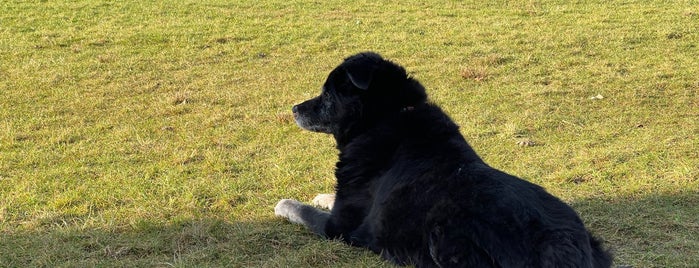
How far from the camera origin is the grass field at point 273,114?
640 cm

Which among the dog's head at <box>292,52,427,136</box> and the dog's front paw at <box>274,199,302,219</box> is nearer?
the dog's head at <box>292,52,427,136</box>

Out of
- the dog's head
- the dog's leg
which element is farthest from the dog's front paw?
the dog's head

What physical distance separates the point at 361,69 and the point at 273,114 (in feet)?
19.9

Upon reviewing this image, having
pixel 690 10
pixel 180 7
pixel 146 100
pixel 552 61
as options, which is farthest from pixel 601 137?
pixel 180 7

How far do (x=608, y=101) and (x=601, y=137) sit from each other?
2.23m

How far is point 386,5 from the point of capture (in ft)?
67.8

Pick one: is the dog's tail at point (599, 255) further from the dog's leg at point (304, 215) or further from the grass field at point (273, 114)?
the dog's leg at point (304, 215)

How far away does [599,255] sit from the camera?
512 centimetres

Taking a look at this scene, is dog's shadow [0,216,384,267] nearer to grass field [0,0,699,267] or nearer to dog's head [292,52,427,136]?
grass field [0,0,699,267]

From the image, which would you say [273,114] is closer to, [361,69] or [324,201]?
[324,201]

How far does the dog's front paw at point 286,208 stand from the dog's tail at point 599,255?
2478mm

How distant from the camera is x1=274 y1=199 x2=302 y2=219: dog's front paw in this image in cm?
663

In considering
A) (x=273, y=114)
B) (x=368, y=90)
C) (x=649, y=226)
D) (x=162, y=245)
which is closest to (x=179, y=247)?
(x=162, y=245)

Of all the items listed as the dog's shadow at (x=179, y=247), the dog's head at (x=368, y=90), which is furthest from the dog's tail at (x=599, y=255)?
the dog's head at (x=368, y=90)
